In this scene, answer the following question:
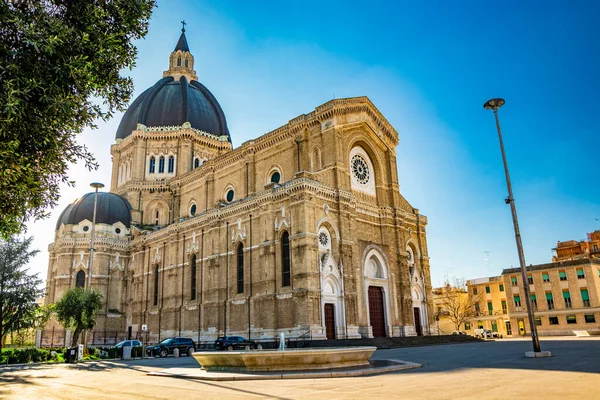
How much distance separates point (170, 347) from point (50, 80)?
25.2 m

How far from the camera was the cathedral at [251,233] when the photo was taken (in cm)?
3269

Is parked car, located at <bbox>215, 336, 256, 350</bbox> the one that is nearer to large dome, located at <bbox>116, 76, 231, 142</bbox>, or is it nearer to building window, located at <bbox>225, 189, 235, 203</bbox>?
building window, located at <bbox>225, 189, 235, 203</bbox>

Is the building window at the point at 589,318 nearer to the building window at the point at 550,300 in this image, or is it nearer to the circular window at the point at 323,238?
the building window at the point at 550,300

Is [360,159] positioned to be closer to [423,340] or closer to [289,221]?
[289,221]

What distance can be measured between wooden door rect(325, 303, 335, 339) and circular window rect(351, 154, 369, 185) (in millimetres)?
11883

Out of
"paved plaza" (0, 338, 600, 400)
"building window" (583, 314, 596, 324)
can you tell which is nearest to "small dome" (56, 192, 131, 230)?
"paved plaza" (0, 338, 600, 400)

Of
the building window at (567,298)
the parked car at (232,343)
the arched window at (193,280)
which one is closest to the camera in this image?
the parked car at (232,343)

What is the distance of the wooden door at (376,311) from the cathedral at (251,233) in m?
0.08

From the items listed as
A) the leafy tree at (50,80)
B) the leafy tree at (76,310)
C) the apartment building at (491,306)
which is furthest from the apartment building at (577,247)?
the leafy tree at (50,80)

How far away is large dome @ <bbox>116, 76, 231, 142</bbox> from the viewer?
179 ft

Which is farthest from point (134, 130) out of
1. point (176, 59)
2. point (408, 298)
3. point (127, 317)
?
point (408, 298)

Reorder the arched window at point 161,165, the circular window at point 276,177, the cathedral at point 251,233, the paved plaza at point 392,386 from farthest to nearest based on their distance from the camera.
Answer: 1. the arched window at point 161,165
2. the circular window at point 276,177
3. the cathedral at point 251,233
4. the paved plaza at point 392,386

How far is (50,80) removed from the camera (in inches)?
423

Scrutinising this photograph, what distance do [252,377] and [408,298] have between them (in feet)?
88.0
